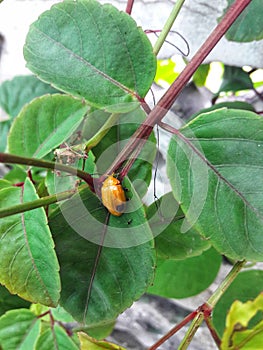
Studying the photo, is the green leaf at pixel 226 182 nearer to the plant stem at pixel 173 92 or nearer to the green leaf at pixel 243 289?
the plant stem at pixel 173 92

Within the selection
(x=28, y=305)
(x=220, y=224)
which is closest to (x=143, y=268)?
(x=220, y=224)

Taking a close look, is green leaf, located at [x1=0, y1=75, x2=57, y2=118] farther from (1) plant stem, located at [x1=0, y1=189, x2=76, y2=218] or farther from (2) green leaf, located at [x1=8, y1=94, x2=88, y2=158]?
(1) plant stem, located at [x1=0, y1=189, x2=76, y2=218]

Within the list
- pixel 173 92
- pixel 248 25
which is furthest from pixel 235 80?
pixel 173 92

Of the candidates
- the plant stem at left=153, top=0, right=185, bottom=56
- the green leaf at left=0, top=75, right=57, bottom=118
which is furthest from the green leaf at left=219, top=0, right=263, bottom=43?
the green leaf at left=0, top=75, right=57, bottom=118

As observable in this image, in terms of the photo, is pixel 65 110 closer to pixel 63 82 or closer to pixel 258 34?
pixel 63 82

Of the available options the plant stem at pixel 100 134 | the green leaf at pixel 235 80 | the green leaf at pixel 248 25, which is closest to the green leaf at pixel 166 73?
the green leaf at pixel 235 80

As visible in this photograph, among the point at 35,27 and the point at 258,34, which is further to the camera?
the point at 258,34

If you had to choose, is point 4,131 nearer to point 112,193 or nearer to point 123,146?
point 123,146
